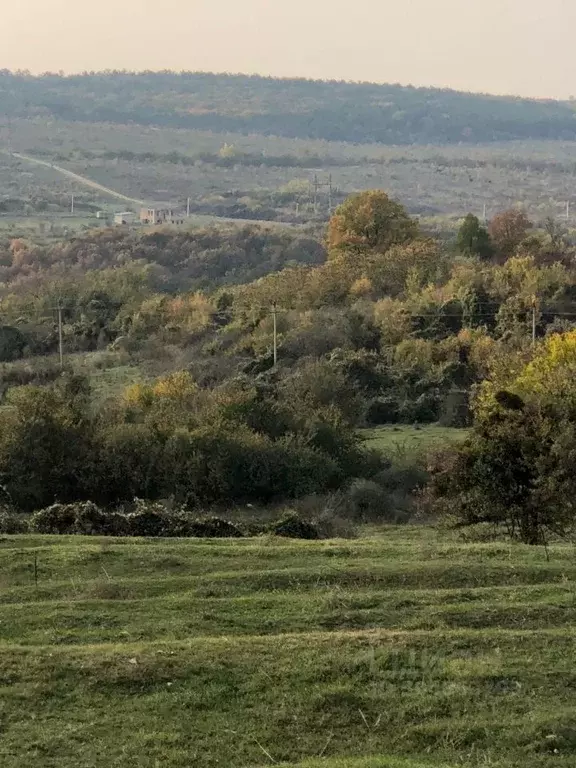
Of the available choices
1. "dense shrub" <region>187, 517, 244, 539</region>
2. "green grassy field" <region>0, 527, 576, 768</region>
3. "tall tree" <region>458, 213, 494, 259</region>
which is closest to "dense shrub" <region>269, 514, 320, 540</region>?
"dense shrub" <region>187, 517, 244, 539</region>

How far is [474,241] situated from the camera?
237 feet

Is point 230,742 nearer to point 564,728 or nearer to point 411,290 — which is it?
point 564,728

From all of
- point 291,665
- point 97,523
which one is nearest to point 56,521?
point 97,523

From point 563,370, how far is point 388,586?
14253 mm

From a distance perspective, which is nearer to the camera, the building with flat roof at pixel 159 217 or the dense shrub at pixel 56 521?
the dense shrub at pixel 56 521

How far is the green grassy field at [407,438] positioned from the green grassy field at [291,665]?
2133 centimetres

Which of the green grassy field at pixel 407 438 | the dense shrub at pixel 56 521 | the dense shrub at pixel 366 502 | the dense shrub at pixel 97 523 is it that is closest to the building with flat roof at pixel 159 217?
the green grassy field at pixel 407 438

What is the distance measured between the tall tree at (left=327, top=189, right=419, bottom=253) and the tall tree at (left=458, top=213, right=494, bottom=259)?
3.39 m

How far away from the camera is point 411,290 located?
59.8 meters

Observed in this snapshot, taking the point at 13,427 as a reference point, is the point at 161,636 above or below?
above

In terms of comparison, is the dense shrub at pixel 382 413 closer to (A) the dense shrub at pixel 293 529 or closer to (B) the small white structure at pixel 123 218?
(A) the dense shrub at pixel 293 529

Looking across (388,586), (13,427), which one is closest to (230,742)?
(388,586)

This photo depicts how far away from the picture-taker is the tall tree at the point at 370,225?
71375mm

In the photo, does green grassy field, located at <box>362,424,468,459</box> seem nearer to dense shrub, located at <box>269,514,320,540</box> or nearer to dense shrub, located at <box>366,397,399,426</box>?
dense shrub, located at <box>366,397,399,426</box>
